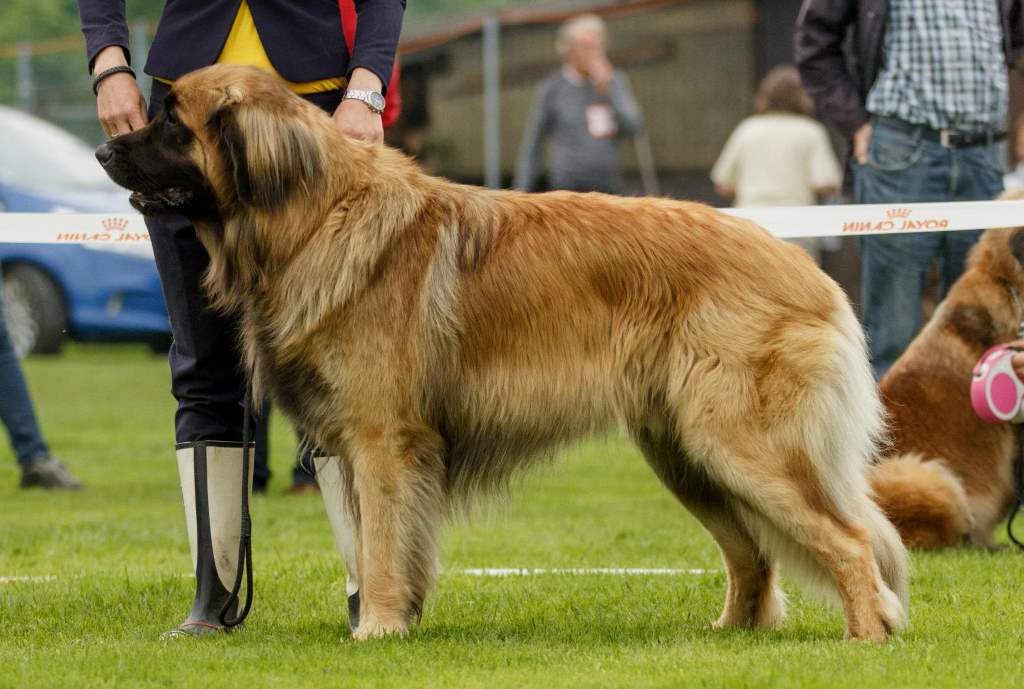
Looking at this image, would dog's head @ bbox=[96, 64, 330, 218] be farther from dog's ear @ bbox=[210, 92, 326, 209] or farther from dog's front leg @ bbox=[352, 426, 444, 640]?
dog's front leg @ bbox=[352, 426, 444, 640]

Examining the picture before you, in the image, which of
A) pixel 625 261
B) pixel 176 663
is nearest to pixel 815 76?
pixel 625 261

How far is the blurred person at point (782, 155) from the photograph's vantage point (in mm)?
10727

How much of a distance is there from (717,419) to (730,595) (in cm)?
72

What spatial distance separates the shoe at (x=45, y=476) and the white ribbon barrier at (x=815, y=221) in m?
2.72

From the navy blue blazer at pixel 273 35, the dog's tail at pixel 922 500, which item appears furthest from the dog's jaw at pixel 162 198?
the dog's tail at pixel 922 500

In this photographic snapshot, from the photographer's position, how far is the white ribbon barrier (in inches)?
208

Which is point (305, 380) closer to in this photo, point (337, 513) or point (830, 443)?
point (337, 513)

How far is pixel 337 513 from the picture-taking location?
466 cm

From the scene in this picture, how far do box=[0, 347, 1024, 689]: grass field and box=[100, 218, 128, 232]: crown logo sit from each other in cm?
121

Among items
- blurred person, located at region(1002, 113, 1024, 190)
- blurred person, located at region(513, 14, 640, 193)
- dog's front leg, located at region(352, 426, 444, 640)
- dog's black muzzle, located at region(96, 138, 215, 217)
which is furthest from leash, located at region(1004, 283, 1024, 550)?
blurred person, located at region(513, 14, 640, 193)

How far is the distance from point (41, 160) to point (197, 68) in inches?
416

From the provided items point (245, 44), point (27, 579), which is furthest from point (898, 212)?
point (27, 579)

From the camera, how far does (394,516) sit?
13.9 feet

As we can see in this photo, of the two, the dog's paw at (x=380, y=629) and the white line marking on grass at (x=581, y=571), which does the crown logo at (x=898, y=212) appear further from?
the dog's paw at (x=380, y=629)
